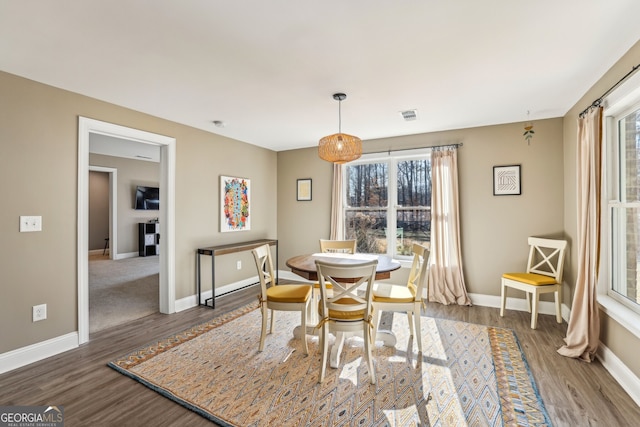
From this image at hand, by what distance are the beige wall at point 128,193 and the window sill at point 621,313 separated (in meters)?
9.42

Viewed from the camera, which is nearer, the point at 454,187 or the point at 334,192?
the point at 454,187

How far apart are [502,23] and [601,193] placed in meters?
1.81

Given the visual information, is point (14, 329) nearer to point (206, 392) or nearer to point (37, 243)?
point (37, 243)

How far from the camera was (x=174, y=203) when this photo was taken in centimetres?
390

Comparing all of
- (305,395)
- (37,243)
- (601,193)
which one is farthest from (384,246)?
(37,243)

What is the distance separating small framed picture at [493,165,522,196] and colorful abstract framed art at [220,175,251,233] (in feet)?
12.3

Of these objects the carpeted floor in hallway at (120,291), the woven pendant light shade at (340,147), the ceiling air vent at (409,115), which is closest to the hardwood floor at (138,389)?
the carpeted floor in hallway at (120,291)

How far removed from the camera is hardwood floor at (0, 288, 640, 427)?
193 cm

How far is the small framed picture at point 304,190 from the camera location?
17.9ft

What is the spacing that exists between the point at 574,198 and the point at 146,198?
940 cm

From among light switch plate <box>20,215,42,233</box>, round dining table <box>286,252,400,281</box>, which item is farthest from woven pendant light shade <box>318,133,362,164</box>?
light switch plate <box>20,215,42,233</box>

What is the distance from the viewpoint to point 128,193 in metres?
8.21

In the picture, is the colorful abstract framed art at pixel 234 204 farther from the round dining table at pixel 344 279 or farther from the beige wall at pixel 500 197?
the beige wall at pixel 500 197

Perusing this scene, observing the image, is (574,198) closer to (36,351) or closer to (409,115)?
(409,115)
